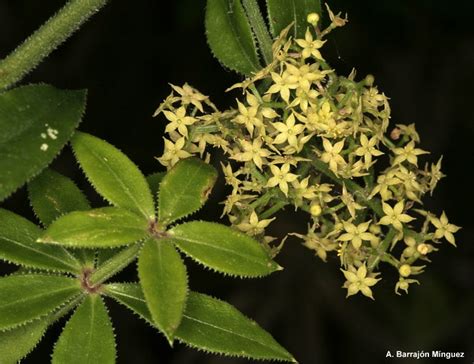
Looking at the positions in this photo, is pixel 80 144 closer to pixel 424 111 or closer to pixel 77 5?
pixel 77 5

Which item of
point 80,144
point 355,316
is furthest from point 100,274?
point 355,316

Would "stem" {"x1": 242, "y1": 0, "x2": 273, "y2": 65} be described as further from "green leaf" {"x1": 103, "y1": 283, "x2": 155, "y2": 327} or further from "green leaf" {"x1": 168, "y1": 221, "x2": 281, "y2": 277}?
"green leaf" {"x1": 103, "y1": 283, "x2": 155, "y2": 327}

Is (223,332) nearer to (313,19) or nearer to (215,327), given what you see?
(215,327)

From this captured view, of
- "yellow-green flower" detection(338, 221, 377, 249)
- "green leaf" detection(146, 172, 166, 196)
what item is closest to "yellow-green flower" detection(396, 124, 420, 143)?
"yellow-green flower" detection(338, 221, 377, 249)

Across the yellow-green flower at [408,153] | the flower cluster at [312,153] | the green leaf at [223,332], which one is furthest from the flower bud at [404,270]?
the green leaf at [223,332]

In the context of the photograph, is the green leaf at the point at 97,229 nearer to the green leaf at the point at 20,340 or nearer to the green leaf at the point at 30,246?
the green leaf at the point at 30,246
